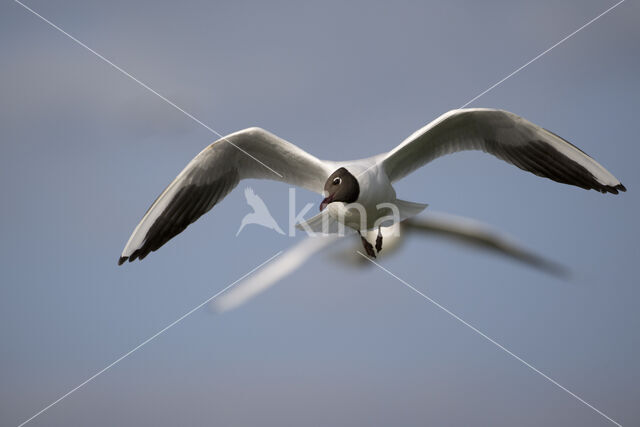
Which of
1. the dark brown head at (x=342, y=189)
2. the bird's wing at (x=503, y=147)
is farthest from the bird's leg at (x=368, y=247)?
the dark brown head at (x=342, y=189)

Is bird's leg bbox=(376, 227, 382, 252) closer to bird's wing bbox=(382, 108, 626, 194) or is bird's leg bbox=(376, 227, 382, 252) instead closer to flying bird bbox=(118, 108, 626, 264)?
flying bird bbox=(118, 108, 626, 264)

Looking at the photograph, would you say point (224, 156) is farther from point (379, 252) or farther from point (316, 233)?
point (379, 252)

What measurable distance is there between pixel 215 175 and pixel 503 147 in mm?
2402

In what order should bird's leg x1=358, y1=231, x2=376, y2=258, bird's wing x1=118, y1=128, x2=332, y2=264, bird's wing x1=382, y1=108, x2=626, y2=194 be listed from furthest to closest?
bird's leg x1=358, y1=231, x2=376, y2=258
bird's wing x1=118, y1=128, x2=332, y2=264
bird's wing x1=382, y1=108, x2=626, y2=194

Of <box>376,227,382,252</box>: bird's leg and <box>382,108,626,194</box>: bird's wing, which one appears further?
<box>376,227,382,252</box>: bird's leg

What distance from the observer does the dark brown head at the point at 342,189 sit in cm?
521

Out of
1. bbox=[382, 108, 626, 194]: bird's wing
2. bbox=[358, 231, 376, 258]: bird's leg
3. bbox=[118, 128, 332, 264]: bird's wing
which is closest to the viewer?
bbox=[382, 108, 626, 194]: bird's wing

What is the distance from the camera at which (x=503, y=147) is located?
557cm

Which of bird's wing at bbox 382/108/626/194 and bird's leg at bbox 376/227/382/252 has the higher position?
bird's wing at bbox 382/108/626/194

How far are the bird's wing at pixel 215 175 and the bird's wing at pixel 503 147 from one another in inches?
30.3

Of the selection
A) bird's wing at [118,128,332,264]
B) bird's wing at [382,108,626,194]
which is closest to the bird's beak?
bird's wing at [118,128,332,264]

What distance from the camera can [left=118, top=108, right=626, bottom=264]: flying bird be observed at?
524 cm

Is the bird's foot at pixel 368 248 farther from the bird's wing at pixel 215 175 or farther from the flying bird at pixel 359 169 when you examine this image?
the bird's wing at pixel 215 175

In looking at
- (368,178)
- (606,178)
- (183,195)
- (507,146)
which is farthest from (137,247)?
(606,178)
